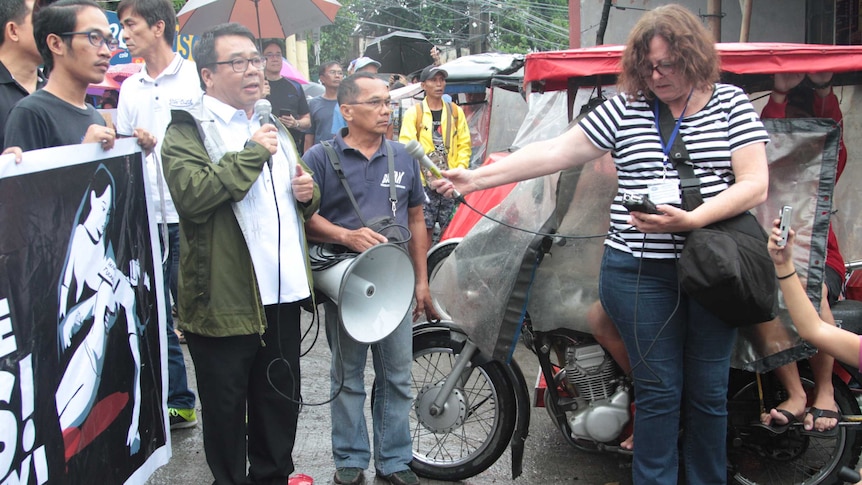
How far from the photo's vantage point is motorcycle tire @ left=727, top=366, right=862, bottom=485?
3348 millimetres

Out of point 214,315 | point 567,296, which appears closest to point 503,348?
point 567,296

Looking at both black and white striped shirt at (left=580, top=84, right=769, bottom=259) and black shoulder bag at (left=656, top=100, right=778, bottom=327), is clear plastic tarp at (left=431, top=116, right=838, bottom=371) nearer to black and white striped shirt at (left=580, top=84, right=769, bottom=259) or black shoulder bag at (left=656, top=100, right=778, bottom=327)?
black and white striped shirt at (left=580, top=84, right=769, bottom=259)

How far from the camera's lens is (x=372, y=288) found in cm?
325

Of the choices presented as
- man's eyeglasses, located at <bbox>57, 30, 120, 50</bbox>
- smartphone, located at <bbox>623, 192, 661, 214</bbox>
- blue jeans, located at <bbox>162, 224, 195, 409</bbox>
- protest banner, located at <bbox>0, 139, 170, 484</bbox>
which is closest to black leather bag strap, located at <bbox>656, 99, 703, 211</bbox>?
smartphone, located at <bbox>623, 192, 661, 214</bbox>

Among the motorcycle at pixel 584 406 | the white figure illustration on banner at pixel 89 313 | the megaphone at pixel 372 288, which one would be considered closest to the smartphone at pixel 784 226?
the motorcycle at pixel 584 406

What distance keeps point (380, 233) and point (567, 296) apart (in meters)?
0.85

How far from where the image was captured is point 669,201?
2.74m

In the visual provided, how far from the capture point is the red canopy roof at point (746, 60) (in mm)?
3426

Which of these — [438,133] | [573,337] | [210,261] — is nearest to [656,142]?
[573,337]

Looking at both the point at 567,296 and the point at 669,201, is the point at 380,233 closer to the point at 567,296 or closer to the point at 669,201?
the point at 567,296

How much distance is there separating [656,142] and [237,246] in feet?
5.23

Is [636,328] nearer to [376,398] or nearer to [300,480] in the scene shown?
[376,398]

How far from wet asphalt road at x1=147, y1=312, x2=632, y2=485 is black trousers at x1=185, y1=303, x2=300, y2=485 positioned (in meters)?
0.57

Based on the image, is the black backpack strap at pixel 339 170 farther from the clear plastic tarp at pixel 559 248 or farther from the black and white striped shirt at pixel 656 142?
the black and white striped shirt at pixel 656 142
